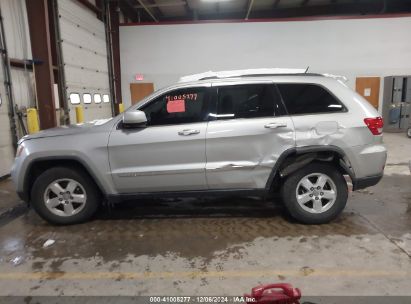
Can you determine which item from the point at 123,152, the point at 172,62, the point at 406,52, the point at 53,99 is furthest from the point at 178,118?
the point at 406,52

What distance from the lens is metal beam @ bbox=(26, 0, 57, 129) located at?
25.7ft

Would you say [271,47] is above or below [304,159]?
above

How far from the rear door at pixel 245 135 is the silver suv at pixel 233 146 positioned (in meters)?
0.01

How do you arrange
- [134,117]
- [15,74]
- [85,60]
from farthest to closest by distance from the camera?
[85,60]
[15,74]
[134,117]

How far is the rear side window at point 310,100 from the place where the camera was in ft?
13.2

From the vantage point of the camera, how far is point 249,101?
4062 millimetres

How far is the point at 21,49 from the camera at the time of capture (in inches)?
303

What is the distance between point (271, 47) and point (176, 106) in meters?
10.6

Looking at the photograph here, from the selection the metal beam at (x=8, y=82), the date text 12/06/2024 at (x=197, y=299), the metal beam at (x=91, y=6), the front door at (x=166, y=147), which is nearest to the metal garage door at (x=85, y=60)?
the metal beam at (x=91, y=6)

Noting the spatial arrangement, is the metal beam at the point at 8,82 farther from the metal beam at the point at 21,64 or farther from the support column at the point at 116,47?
the support column at the point at 116,47

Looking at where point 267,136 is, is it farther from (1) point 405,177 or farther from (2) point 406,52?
(2) point 406,52

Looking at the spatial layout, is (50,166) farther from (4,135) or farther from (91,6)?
(91,6)

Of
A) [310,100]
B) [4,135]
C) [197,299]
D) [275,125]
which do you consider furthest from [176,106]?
[4,135]

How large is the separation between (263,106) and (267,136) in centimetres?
39
